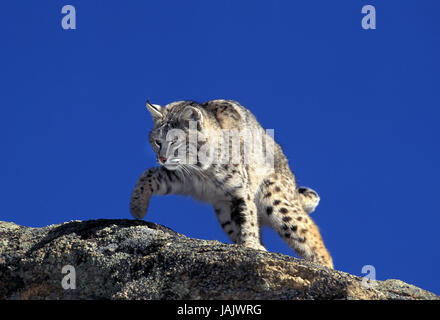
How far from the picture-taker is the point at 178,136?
8.08 metres

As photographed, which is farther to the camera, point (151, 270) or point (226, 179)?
point (226, 179)

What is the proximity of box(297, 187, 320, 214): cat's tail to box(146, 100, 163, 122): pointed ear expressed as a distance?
8.38 ft

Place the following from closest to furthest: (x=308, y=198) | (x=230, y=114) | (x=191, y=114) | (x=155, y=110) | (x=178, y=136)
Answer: (x=178, y=136), (x=191, y=114), (x=155, y=110), (x=230, y=114), (x=308, y=198)

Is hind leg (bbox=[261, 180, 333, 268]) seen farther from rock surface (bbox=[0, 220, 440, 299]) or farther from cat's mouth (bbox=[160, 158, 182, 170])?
rock surface (bbox=[0, 220, 440, 299])

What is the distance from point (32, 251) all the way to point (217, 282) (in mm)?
1917

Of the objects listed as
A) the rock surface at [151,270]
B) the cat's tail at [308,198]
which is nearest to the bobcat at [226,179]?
the cat's tail at [308,198]

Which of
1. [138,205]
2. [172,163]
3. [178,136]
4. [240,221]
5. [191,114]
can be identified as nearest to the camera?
[138,205]

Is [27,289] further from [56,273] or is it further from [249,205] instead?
[249,205]

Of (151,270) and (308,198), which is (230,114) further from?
(151,270)

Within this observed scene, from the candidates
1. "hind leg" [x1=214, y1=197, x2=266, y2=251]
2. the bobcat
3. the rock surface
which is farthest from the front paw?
the rock surface

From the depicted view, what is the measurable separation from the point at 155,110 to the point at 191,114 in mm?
546

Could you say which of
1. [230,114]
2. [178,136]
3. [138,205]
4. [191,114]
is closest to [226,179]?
[178,136]

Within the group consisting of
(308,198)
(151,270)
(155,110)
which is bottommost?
(151,270)

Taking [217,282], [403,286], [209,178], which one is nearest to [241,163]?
[209,178]
